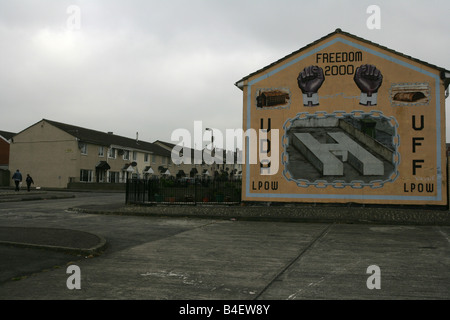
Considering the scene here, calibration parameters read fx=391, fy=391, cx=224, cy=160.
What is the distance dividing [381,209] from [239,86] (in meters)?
8.71

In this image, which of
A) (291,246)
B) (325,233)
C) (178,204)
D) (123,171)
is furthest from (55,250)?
(123,171)

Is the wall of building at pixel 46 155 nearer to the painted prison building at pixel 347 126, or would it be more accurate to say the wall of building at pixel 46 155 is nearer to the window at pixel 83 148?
the window at pixel 83 148

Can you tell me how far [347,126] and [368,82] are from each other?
215 cm

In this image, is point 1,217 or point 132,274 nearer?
point 132,274

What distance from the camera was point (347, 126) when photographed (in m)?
17.4

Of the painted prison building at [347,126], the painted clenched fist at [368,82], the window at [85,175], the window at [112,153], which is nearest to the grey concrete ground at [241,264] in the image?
the painted prison building at [347,126]

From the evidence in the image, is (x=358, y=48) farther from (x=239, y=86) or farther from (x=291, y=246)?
(x=291, y=246)

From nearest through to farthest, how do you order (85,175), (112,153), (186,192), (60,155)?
(186,192)
(60,155)
(85,175)
(112,153)

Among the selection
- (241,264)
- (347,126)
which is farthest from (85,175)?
(241,264)

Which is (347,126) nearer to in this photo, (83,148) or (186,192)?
(186,192)

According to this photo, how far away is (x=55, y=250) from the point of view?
8117 mm

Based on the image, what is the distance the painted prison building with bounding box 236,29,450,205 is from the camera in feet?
54.4

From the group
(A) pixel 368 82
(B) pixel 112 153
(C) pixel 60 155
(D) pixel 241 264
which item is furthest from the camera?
(B) pixel 112 153

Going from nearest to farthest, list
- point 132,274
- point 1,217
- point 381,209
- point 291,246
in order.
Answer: point 132,274 < point 291,246 < point 1,217 < point 381,209
